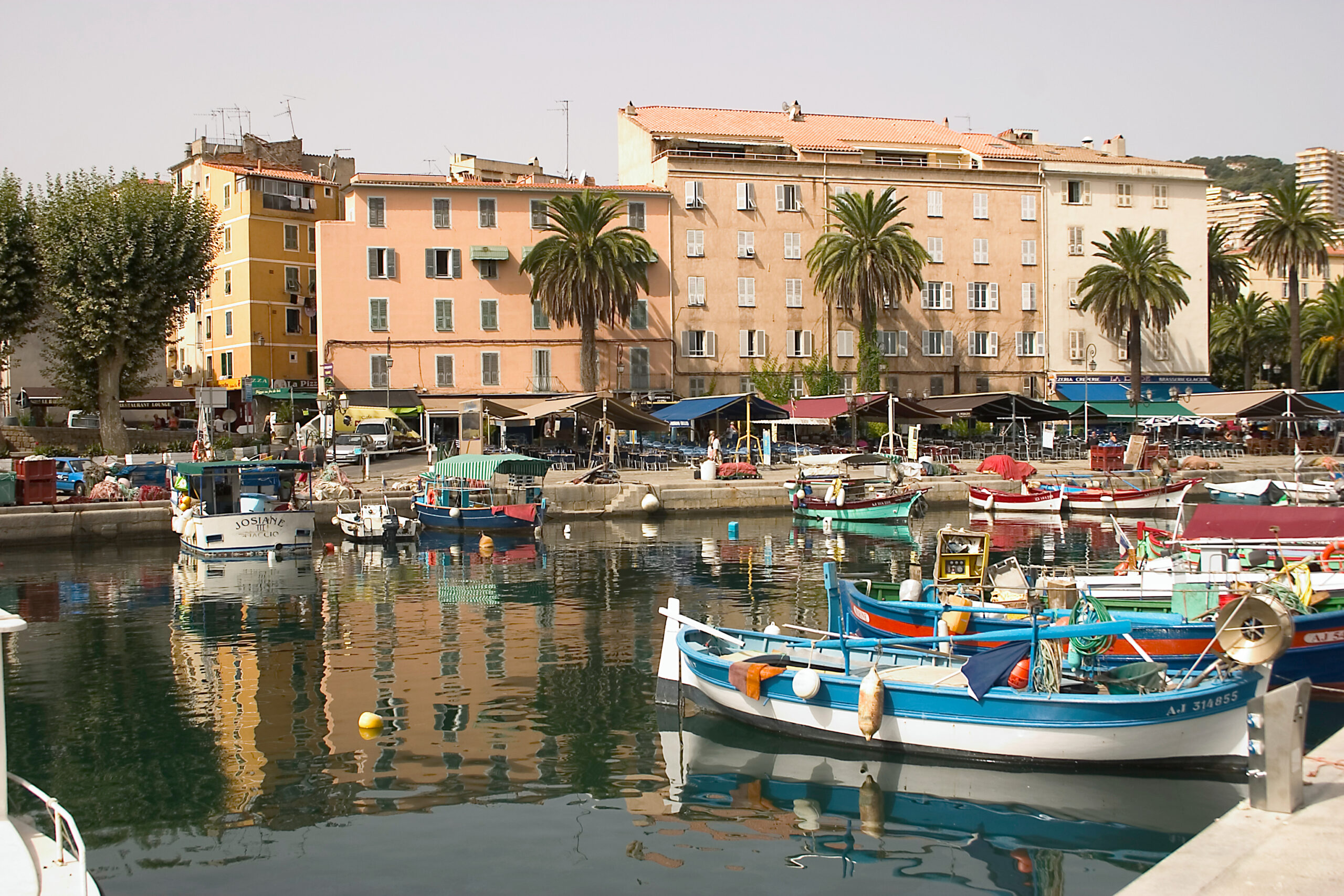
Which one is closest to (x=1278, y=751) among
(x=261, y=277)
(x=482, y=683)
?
(x=482, y=683)

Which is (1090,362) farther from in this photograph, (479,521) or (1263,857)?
(1263,857)

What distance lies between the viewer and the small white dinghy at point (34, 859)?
7.45 m

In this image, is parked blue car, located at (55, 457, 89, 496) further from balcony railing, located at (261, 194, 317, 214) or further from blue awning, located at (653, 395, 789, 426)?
balcony railing, located at (261, 194, 317, 214)

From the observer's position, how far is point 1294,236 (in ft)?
214

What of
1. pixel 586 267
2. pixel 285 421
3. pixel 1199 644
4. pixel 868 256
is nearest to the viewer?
pixel 1199 644

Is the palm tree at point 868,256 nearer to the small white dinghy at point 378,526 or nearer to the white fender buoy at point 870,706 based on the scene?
the small white dinghy at point 378,526

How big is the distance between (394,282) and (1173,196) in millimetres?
43765

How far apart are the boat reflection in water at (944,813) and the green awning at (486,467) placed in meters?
27.2

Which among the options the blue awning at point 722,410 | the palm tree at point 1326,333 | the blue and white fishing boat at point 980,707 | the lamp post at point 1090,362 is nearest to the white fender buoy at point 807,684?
the blue and white fishing boat at point 980,707

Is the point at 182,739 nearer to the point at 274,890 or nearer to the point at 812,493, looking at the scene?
the point at 274,890

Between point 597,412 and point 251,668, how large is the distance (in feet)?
97.1

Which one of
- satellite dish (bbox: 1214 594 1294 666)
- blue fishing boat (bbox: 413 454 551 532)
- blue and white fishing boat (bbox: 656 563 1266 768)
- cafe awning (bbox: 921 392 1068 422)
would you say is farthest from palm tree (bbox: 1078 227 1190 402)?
satellite dish (bbox: 1214 594 1294 666)

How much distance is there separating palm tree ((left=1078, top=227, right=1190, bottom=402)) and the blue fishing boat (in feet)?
112

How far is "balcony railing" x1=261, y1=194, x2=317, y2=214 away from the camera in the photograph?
210 feet
